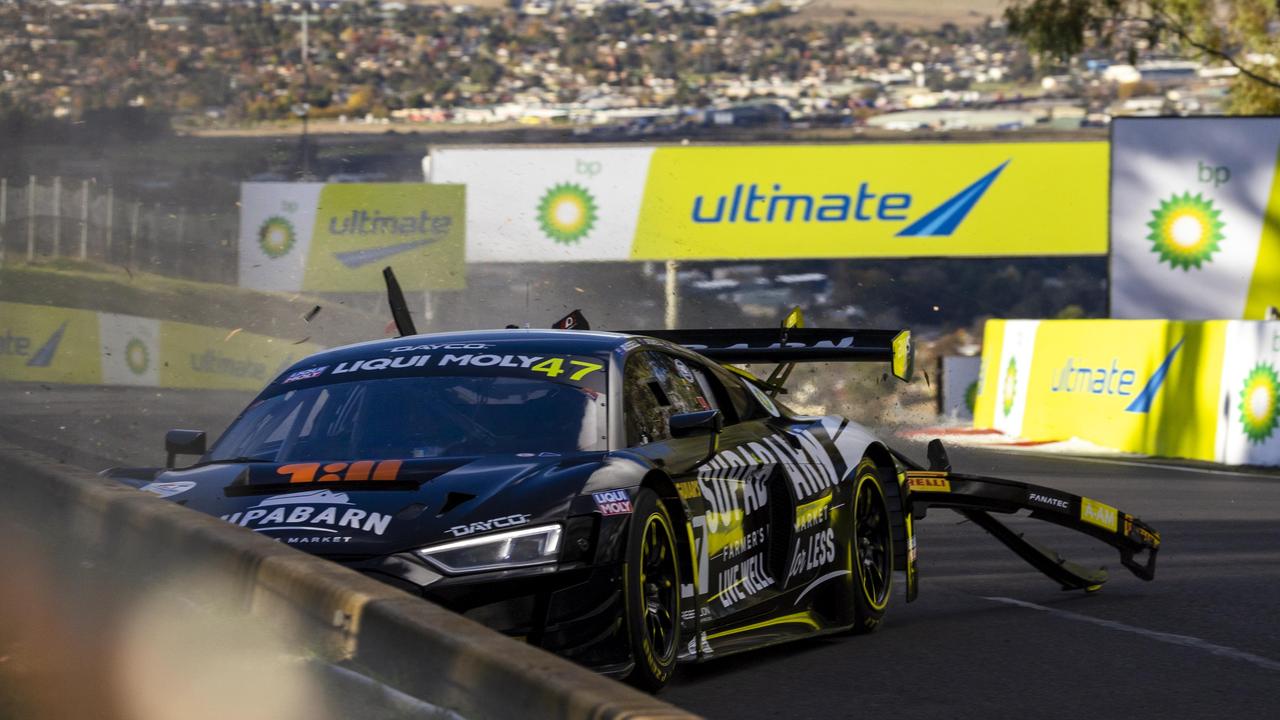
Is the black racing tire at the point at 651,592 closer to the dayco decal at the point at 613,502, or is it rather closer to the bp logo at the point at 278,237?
the dayco decal at the point at 613,502

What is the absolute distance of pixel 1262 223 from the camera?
3278 centimetres

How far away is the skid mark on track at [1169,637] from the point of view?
771 cm

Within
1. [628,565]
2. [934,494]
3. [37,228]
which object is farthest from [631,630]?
[37,228]

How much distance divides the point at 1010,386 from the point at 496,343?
1821 cm

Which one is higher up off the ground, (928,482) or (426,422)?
(426,422)

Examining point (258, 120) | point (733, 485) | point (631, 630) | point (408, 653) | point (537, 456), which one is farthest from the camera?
point (258, 120)

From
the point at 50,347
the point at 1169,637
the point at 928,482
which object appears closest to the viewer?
the point at 1169,637

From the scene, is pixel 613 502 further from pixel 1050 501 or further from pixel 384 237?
pixel 384 237

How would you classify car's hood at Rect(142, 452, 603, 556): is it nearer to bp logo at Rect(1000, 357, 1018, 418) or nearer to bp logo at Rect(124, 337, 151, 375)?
bp logo at Rect(1000, 357, 1018, 418)

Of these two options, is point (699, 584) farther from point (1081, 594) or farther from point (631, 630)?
point (1081, 594)

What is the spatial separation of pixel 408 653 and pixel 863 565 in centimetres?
479

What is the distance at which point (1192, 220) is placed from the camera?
107 feet

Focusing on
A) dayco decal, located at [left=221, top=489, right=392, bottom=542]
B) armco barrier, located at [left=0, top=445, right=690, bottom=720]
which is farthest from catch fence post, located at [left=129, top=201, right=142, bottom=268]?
dayco decal, located at [left=221, top=489, right=392, bottom=542]

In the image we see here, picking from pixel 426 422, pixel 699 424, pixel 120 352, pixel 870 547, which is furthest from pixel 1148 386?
pixel 426 422
